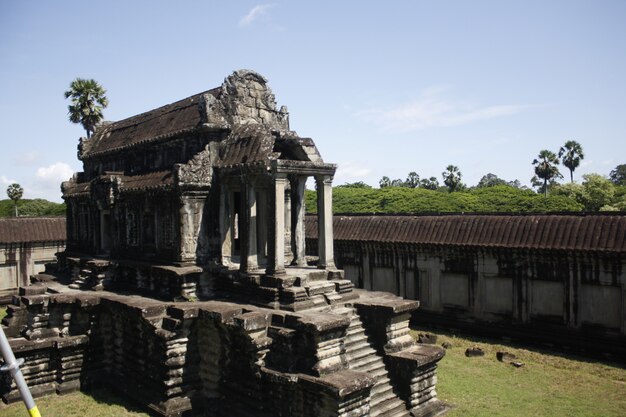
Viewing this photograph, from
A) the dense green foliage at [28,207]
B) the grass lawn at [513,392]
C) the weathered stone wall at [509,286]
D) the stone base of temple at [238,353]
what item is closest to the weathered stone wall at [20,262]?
the stone base of temple at [238,353]

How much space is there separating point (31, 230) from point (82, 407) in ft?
61.3

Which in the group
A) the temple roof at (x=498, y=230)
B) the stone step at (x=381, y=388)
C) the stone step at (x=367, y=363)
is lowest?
the stone step at (x=381, y=388)

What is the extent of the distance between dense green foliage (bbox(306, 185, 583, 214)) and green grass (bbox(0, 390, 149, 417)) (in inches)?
880

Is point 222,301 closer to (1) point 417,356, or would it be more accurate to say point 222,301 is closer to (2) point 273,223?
(2) point 273,223

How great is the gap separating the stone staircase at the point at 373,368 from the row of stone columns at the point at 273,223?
6.91ft

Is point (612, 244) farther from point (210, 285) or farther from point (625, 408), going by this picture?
point (210, 285)

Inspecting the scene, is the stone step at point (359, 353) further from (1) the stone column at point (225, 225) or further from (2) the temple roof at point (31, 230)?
(2) the temple roof at point (31, 230)

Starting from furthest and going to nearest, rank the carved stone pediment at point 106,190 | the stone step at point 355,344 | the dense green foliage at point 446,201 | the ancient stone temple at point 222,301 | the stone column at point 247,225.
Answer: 1. the dense green foliage at point 446,201
2. the carved stone pediment at point 106,190
3. the stone column at point 247,225
4. the stone step at point 355,344
5. the ancient stone temple at point 222,301

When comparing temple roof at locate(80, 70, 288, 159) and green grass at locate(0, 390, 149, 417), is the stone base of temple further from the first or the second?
temple roof at locate(80, 70, 288, 159)

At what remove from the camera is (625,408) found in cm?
1120

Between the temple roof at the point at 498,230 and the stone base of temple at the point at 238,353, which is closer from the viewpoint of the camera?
the stone base of temple at the point at 238,353

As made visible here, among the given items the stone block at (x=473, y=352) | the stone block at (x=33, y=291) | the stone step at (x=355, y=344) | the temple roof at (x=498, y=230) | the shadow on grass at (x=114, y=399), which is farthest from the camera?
the temple roof at (x=498, y=230)

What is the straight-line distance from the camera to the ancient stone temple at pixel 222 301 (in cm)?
1000

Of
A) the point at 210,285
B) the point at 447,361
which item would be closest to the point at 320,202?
the point at 210,285
